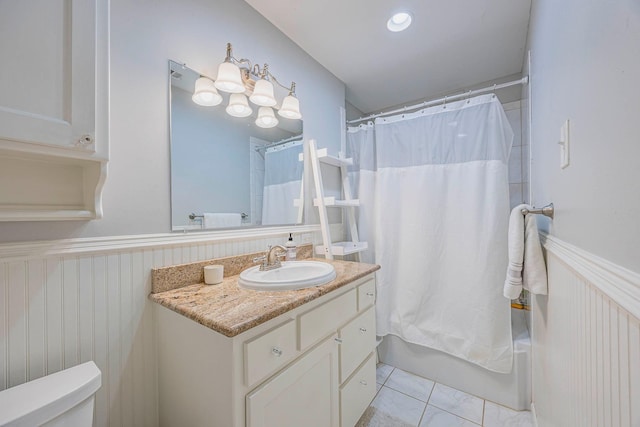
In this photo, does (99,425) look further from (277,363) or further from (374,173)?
(374,173)

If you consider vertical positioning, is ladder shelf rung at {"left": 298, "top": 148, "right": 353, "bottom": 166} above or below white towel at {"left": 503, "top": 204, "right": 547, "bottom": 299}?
above

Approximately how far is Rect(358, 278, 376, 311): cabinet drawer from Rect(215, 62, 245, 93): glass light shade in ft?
3.96

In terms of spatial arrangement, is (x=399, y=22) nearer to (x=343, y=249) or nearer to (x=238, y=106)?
(x=238, y=106)

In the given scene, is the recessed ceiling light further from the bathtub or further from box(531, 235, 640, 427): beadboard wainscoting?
the bathtub

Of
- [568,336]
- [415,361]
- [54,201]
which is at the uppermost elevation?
[54,201]

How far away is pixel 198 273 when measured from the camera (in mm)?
1175

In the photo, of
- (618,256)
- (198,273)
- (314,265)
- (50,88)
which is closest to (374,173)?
(314,265)

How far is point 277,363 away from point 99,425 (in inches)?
26.8

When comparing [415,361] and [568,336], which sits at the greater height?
[568,336]

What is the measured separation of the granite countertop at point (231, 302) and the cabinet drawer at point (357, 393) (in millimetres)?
552

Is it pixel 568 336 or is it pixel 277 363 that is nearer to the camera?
pixel 568 336

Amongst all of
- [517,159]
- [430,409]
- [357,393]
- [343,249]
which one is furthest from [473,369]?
[517,159]

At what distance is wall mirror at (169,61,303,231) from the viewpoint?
3.79 ft

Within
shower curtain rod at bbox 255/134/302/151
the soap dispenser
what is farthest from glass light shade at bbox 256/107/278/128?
the soap dispenser
